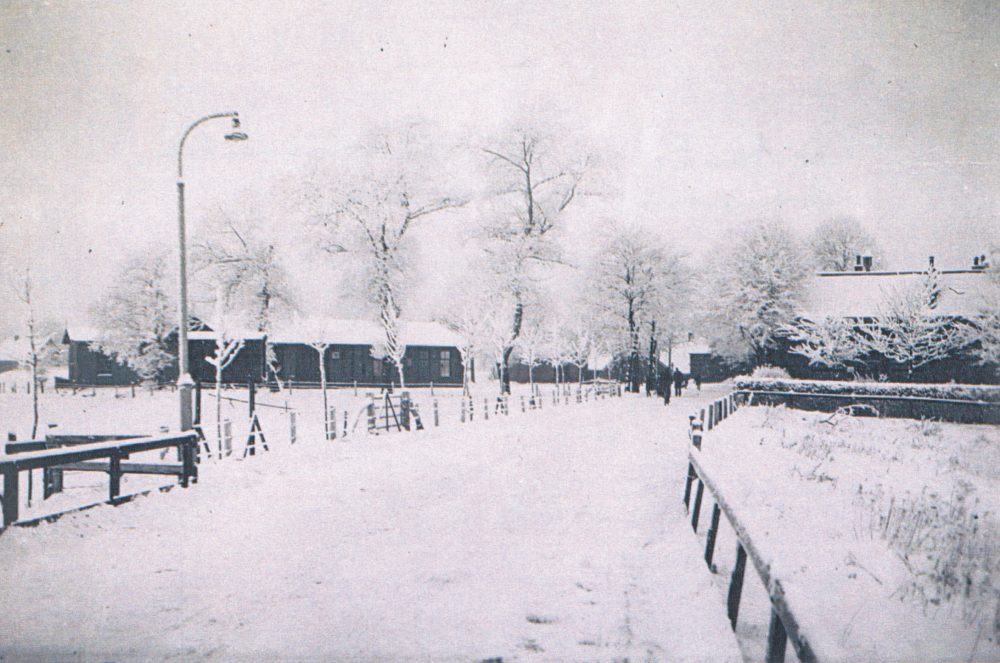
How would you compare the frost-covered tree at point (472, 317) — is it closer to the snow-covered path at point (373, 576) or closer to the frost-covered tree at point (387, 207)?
the frost-covered tree at point (387, 207)

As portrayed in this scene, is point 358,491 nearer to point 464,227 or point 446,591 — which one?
point 446,591

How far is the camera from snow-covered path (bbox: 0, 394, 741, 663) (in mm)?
3457

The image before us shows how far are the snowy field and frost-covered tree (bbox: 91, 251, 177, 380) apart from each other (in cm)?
3714

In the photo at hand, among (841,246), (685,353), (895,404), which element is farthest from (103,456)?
(685,353)

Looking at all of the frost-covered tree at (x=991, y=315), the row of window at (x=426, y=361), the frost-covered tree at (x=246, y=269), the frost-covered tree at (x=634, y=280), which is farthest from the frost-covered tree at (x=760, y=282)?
the frost-covered tree at (x=246, y=269)

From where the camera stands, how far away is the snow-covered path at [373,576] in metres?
3.46

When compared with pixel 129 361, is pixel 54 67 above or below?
above

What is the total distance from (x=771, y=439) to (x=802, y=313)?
23142 millimetres

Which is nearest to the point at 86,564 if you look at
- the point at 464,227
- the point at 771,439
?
the point at 771,439

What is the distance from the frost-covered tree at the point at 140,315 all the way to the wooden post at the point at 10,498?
1292 inches

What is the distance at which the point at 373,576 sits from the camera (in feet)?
14.8

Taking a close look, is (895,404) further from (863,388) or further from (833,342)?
(833,342)

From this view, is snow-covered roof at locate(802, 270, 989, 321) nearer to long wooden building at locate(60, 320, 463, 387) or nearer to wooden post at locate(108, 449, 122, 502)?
long wooden building at locate(60, 320, 463, 387)

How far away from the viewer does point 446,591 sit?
4.18 metres
